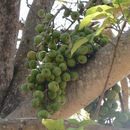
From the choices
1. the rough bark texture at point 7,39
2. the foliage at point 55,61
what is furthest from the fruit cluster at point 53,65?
the rough bark texture at point 7,39

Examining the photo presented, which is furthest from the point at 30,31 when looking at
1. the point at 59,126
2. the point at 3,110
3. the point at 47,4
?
the point at 59,126

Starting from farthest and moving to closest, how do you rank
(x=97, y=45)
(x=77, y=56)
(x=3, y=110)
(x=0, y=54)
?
(x=0, y=54), (x=3, y=110), (x=97, y=45), (x=77, y=56)

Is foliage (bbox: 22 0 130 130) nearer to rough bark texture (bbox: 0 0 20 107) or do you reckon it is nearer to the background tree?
the background tree

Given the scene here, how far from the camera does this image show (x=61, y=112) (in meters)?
1.69

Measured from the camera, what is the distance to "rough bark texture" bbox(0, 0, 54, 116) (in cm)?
199

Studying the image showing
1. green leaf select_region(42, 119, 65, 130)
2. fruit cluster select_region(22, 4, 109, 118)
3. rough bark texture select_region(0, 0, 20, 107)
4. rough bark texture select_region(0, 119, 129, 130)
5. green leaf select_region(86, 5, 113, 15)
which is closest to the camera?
green leaf select_region(42, 119, 65, 130)

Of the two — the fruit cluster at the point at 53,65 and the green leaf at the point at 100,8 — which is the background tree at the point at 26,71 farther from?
the green leaf at the point at 100,8

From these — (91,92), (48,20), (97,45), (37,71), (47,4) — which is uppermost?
(47,4)

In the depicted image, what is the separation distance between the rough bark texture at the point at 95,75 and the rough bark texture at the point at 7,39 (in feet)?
1.38

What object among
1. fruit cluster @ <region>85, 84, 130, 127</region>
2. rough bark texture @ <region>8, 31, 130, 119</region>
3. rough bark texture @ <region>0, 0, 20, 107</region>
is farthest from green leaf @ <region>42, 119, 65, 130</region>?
rough bark texture @ <region>0, 0, 20, 107</region>

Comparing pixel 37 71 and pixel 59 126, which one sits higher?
pixel 37 71

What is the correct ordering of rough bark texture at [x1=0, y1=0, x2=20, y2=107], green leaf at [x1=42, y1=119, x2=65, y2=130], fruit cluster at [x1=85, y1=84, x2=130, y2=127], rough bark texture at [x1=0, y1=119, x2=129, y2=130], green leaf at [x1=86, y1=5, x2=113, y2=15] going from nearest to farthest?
green leaf at [x1=42, y1=119, x2=65, y2=130], green leaf at [x1=86, y1=5, x2=113, y2=15], rough bark texture at [x1=0, y1=119, x2=129, y2=130], fruit cluster at [x1=85, y1=84, x2=130, y2=127], rough bark texture at [x1=0, y1=0, x2=20, y2=107]

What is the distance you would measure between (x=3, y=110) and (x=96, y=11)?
0.94 metres

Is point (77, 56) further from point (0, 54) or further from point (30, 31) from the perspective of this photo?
point (30, 31)
